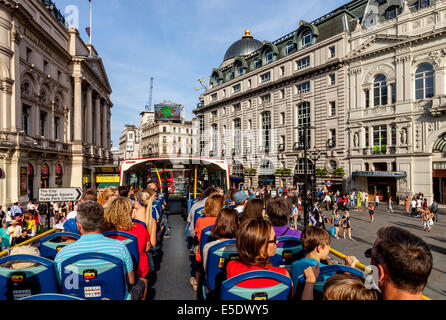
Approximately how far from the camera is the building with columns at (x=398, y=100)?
86.0 ft

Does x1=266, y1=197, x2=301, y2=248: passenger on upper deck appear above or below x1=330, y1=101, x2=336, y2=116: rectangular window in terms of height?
below

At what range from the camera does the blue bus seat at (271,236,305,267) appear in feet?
13.5

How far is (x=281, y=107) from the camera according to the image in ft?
136

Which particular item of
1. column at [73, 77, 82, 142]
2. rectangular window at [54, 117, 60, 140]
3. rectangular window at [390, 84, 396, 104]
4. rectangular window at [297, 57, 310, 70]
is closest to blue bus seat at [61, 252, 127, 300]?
rectangular window at [390, 84, 396, 104]

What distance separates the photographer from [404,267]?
1771 mm

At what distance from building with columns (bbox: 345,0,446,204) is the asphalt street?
460 cm

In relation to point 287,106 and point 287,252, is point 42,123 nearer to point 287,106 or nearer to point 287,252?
point 287,106

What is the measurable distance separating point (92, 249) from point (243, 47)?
6081 centimetres

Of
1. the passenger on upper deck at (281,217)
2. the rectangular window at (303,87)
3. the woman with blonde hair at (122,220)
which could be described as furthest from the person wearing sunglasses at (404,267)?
the rectangular window at (303,87)

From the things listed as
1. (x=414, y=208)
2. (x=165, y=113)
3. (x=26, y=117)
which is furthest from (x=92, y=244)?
(x=165, y=113)

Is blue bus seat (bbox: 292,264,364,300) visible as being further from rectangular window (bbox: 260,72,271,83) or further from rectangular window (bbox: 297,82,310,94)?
rectangular window (bbox: 260,72,271,83)

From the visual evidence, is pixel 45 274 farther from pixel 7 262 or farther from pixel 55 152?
pixel 55 152

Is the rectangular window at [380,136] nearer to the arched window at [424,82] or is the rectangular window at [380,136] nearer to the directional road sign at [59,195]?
the arched window at [424,82]
